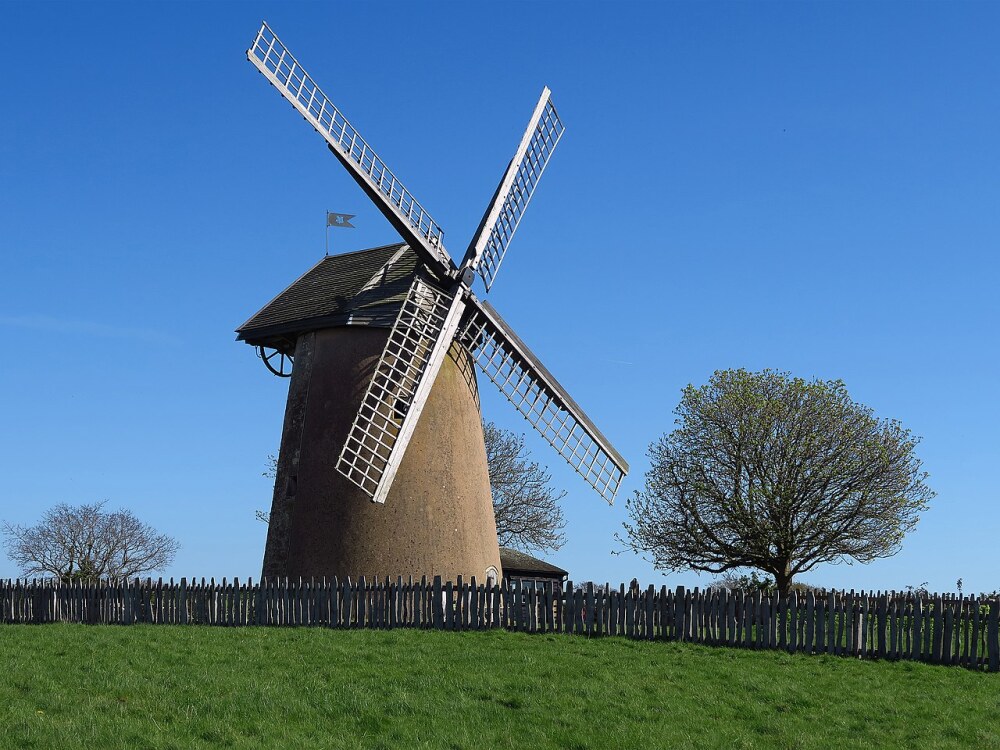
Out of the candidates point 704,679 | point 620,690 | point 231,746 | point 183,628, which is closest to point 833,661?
point 704,679

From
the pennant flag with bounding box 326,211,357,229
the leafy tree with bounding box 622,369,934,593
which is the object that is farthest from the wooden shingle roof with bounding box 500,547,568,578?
the pennant flag with bounding box 326,211,357,229

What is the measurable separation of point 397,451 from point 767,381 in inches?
697

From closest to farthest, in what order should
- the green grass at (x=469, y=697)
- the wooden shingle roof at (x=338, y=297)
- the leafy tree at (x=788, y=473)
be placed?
the green grass at (x=469, y=697) < the wooden shingle roof at (x=338, y=297) < the leafy tree at (x=788, y=473)

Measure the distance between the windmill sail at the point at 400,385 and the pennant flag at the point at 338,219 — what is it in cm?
458

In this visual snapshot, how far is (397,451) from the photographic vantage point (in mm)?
20312

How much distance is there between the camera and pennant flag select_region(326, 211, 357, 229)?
25.9m

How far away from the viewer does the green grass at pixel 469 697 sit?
12.1 metres

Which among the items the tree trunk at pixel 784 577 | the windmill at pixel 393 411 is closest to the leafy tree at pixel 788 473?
the tree trunk at pixel 784 577

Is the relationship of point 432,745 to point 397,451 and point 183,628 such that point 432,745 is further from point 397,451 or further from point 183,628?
point 183,628

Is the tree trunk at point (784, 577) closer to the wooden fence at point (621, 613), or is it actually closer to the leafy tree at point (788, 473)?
the leafy tree at point (788, 473)

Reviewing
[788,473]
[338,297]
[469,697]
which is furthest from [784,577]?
[469,697]

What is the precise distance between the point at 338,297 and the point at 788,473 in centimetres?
1733

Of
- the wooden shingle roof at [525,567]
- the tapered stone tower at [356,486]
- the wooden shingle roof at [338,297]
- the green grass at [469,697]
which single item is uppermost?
the wooden shingle roof at [338,297]

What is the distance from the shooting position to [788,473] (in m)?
34.2
